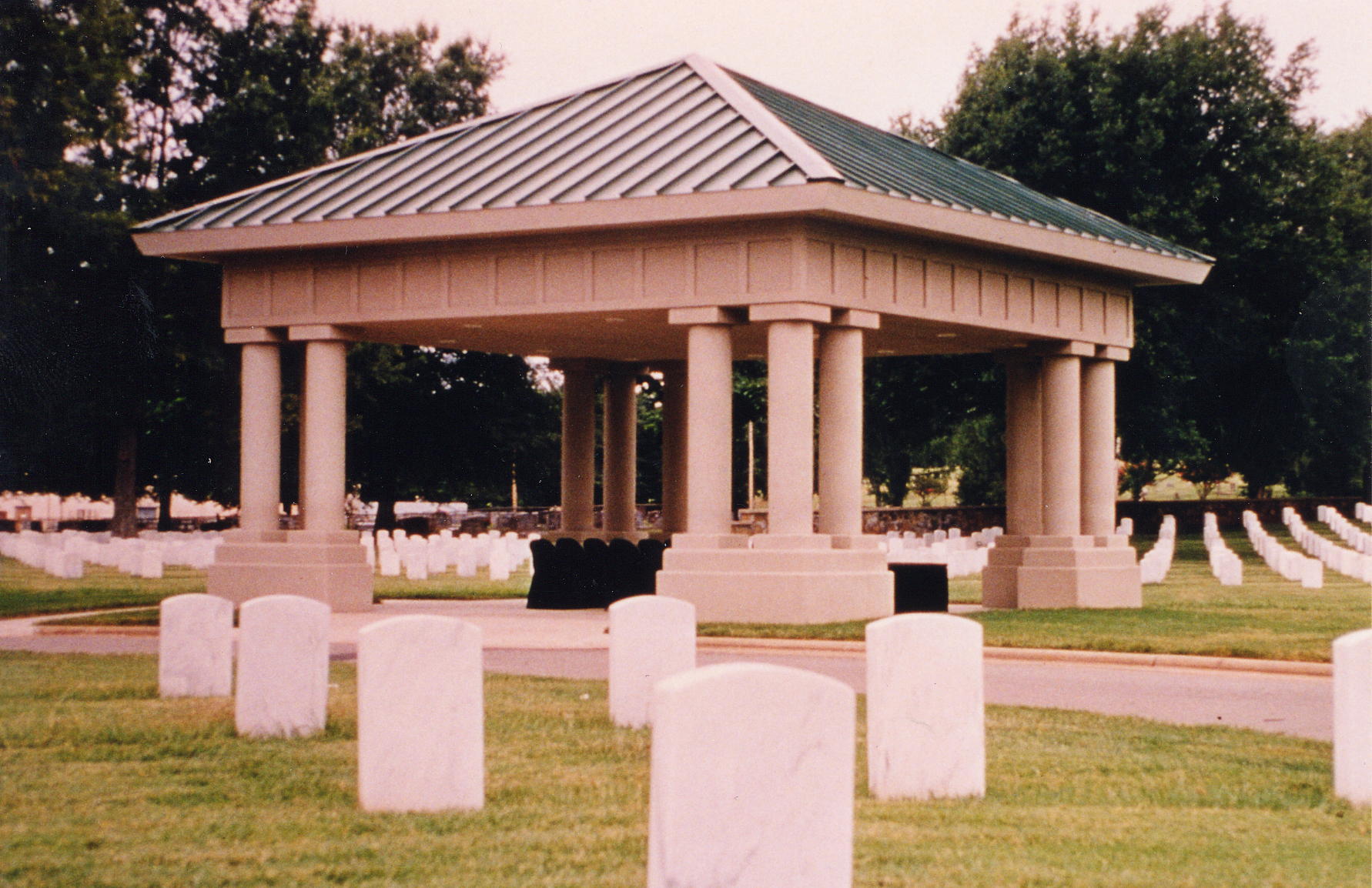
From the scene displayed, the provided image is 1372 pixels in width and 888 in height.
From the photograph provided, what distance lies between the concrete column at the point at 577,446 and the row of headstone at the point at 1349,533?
1720 centimetres

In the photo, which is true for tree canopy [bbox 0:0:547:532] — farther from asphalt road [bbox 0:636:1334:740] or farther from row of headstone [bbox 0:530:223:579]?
asphalt road [bbox 0:636:1334:740]

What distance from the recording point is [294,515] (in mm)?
70438

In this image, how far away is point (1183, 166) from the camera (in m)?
39.9

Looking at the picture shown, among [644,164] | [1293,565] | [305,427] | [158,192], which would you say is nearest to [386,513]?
[158,192]

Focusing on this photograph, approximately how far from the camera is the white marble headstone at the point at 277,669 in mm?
10438

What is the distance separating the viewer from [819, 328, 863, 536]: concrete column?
21.5 m

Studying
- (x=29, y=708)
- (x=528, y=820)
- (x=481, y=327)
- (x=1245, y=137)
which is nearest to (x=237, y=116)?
(x=481, y=327)

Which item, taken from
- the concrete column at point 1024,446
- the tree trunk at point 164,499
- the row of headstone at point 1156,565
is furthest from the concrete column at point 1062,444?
the tree trunk at point 164,499

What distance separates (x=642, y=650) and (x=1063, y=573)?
15.2 m

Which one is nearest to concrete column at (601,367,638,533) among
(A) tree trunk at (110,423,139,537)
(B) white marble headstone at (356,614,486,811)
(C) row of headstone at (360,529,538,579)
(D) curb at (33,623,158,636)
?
(C) row of headstone at (360,529,538,579)

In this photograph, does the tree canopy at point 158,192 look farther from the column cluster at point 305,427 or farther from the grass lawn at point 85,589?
the column cluster at point 305,427

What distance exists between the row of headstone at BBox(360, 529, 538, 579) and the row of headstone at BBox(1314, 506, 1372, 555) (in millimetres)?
18342

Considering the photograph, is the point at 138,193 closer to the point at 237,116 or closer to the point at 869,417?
the point at 237,116

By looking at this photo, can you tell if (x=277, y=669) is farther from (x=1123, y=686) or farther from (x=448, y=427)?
(x=448, y=427)
